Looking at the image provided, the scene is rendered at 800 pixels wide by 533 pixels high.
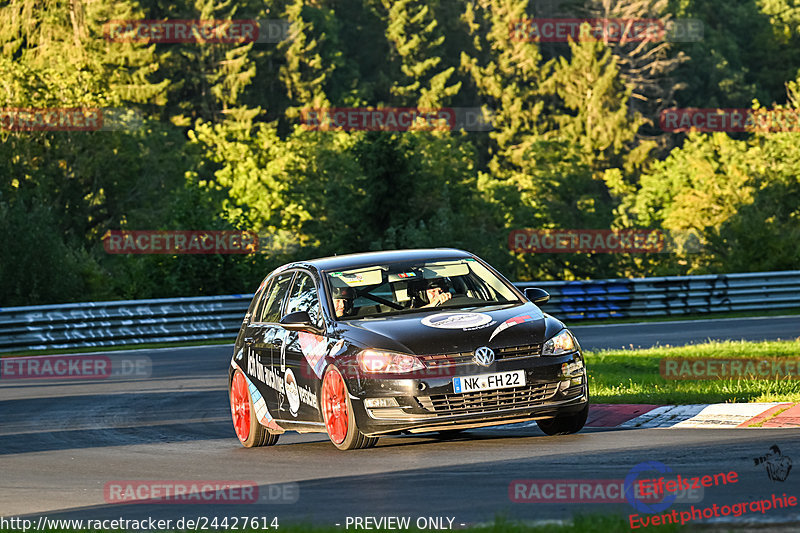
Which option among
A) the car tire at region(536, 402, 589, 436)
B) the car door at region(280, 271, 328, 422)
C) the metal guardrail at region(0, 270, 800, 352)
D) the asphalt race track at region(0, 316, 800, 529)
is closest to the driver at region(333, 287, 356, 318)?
the car door at region(280, 271, 328, 422)

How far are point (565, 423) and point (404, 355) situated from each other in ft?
5.33

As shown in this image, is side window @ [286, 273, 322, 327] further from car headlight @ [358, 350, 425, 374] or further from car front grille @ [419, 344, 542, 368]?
car front grille @ [419, 344, 542, 368]

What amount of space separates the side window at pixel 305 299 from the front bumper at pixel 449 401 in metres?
1.18

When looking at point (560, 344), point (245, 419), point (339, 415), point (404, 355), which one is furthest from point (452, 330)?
point (245, 419)

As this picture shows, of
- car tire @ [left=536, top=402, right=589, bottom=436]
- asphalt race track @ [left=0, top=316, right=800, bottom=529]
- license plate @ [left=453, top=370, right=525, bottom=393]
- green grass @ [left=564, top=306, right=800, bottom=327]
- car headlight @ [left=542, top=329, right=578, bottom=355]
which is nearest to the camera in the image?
asphalt race track @ [left=0, top=316, right=800, bottom=529]

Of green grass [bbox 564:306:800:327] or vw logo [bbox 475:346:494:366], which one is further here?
green grass [bbox 564:306:800:327]

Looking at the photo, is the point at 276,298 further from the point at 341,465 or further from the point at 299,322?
the point at 341,465

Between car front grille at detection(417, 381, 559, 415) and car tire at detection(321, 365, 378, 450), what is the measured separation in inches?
25.1

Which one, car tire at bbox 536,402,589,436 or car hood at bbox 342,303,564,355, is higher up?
car hood at bbox 342,303,564,355

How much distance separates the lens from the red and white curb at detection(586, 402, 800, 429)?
11.4 m

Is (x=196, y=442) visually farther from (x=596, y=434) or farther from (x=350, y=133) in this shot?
(x=350, y=133)

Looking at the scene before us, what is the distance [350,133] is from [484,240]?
3132 cm

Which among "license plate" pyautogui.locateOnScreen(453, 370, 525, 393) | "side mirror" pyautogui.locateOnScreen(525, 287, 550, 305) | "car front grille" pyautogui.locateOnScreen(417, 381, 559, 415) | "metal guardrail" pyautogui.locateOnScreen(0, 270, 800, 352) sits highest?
"side mirror" pyautogui.locateOnScreen(525, 287, 550, 305)

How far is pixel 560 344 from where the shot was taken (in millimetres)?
10906
